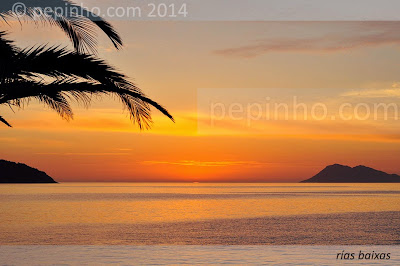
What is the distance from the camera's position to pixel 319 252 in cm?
2011

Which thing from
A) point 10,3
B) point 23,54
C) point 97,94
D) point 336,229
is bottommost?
point 336,229

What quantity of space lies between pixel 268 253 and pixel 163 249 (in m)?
4.41

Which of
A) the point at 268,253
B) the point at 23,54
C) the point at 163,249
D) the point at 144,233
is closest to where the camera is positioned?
the point at 23,54

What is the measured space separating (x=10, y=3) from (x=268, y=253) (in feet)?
46.3

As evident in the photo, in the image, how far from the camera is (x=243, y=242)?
106 ft

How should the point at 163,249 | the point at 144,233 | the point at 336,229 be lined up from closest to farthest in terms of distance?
the point at 163,249 → the point at 144,233 → the point at 336,229

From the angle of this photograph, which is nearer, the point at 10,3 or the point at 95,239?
the point at 10,3

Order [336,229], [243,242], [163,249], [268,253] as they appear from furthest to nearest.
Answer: [336,229], [243,242], [163,249], [268,253]

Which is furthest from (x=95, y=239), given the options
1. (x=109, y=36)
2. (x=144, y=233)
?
(x=109, y=36)

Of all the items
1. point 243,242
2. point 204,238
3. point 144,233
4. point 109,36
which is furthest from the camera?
point 144,233

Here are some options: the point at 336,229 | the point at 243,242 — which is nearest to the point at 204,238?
the point at 243,242

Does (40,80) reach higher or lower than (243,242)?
higher

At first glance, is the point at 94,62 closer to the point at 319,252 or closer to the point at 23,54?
the point at 23,54

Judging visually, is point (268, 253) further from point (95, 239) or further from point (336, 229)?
point (336, 229)
